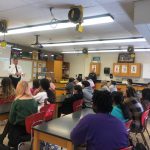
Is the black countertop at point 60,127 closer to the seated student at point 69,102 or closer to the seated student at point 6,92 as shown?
the seated student at point 6,92

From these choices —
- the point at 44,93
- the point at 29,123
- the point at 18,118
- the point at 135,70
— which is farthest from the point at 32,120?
the point at 135,70

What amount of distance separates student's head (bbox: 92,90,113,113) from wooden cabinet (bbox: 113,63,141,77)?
9134 mm

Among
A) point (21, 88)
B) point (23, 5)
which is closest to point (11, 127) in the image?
point (21, 88)

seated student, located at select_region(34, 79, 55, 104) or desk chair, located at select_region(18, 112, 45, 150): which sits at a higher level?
seated student, located at select_region(34, 79, 55, 104)

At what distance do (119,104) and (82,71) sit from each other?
934 cm

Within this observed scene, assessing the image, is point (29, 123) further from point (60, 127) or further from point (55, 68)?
point (55, 68)

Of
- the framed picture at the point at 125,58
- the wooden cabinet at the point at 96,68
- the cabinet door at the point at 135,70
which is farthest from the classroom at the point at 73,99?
the wooden cabinet at the point at 96,68

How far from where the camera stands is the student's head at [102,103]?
5.89 feet

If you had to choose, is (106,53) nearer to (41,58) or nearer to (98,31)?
(41,58)

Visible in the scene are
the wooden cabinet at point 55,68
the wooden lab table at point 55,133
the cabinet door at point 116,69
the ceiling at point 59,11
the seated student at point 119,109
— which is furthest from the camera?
the wooden cabinet at point 55,68

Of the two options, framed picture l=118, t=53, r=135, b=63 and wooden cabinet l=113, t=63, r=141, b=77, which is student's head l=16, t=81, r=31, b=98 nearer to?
wooden cabinet l=113, t=63, r=141, b=77

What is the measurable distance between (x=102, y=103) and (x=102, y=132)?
0.85ft

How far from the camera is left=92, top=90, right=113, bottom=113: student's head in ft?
5.89

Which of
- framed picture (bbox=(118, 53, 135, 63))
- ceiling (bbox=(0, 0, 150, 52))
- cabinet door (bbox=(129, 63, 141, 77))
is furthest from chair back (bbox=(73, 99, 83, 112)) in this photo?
framed picture (bbox=(118, 53, 135, 63))
